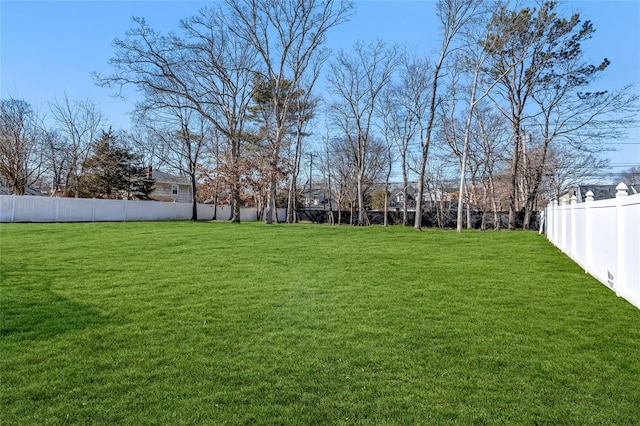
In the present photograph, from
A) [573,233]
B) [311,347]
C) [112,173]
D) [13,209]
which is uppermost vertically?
[112,173]

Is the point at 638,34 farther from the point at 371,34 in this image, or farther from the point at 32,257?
the point at 32,257

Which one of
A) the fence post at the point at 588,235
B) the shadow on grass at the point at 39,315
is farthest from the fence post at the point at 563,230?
the shadow on grass at the point at 39,315

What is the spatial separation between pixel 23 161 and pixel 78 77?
1077cm

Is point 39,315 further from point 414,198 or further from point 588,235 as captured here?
point 414,198

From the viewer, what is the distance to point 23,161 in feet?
71.8

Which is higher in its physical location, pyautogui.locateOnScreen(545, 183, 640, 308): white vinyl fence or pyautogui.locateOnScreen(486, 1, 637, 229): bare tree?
pyautogui.locateOnScreen(486, 1, 637, 229): bare tree

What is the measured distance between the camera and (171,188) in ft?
121

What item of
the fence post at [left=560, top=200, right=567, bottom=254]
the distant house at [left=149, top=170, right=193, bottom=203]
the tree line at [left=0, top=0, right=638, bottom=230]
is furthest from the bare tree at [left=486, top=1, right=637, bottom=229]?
the distant house at [left=149, top=170, right=193, bottom=203]

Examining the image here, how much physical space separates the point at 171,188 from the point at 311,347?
122ft

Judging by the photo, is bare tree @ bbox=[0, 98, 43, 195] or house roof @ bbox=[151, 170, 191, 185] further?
house roof @ bbox=[151, 170, 191, 185]

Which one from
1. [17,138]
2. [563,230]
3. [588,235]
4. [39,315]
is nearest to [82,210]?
[17,138]

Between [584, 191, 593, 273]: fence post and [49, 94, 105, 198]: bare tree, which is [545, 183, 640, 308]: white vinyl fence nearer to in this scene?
[584, 191, 593, 273]: fence post

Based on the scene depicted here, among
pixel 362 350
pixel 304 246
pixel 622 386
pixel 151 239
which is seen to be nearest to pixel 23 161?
pixel 151 239

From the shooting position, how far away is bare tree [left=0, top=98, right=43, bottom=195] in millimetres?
20234
